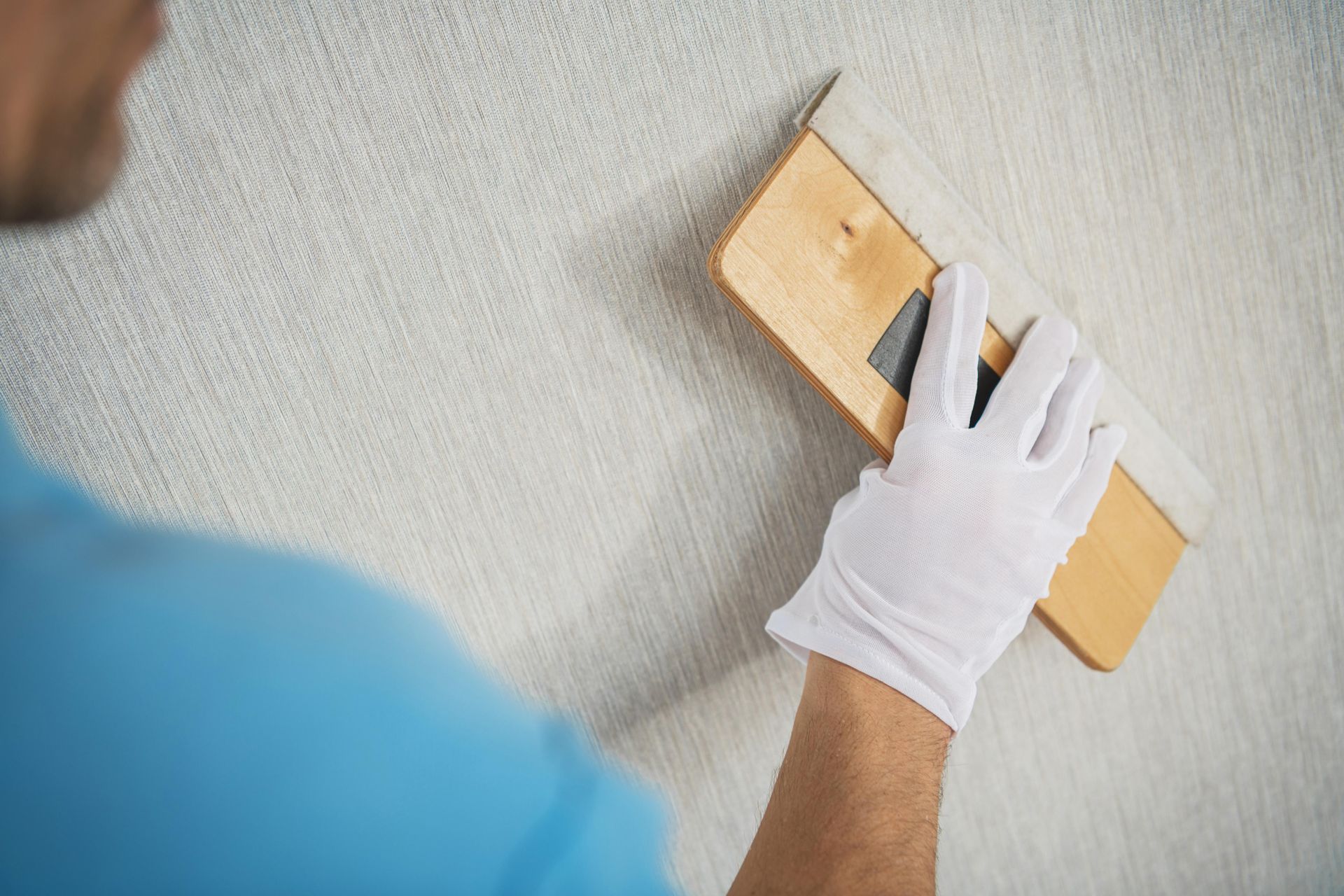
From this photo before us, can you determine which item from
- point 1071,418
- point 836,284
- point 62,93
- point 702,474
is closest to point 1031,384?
point 1071,418

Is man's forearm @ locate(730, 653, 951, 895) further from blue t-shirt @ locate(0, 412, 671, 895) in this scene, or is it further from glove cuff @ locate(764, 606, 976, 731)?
blue t-shirt @ locate(0, 412, 671, 895)

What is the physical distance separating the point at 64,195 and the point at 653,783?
0.66m

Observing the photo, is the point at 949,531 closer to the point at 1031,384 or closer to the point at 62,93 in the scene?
the point at 1031,384

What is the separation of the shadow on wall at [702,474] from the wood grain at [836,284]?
77 mm

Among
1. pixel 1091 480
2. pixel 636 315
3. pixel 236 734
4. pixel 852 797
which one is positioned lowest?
pixel 236 734

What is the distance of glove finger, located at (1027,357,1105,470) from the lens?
2.19ft

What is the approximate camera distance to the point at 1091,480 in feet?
2.23

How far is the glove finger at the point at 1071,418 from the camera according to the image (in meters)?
0.67

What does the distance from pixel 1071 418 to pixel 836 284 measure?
0.26m

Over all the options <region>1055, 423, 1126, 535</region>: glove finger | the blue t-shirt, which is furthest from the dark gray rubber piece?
the blue t-shirt

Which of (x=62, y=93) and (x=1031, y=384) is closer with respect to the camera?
(x=62, y=93)

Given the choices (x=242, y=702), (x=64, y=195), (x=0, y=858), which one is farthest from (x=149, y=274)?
(x=0, y=858)

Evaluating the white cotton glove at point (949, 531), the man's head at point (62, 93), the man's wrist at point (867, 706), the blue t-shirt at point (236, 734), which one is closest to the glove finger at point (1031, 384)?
the white cotton glove at point (949, 531)

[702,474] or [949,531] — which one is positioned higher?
[949,531]
